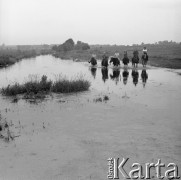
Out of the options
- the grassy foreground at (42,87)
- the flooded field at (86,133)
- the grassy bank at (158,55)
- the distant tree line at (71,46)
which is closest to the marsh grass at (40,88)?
the grassy foreground at (42,87)

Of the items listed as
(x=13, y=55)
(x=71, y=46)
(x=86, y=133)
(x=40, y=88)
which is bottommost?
(x=86, y=133)

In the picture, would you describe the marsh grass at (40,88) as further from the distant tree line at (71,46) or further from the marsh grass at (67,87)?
the distant tree line at (71,46)

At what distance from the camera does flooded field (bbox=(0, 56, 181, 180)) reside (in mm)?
6629

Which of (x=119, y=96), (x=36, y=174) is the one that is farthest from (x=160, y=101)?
(x=36, y=174)

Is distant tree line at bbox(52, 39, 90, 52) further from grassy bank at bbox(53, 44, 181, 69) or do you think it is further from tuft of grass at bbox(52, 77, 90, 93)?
tuft of grass at bbox(52, 77, 90, 93)

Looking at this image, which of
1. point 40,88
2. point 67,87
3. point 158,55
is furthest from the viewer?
point 158,55

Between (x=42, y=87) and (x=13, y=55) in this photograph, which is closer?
(x=42, y=87)

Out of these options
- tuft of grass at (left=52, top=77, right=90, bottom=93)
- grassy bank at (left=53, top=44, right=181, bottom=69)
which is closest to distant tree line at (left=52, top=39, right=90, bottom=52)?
grassy bank at (left=53, top=44, right=181, bottom=69)

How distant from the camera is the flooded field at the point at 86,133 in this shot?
6629 millimetres

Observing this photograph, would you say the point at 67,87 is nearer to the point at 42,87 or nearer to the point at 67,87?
the point at 67,87

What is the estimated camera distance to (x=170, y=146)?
768cm

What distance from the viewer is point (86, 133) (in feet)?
29.1

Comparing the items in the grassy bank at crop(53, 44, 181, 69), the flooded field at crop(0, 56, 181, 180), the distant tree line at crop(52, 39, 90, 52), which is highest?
the distant tree line at crop(52, 39, 90, 52)

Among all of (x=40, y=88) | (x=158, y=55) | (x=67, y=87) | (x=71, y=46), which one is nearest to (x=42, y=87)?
(x=40, y=88)
